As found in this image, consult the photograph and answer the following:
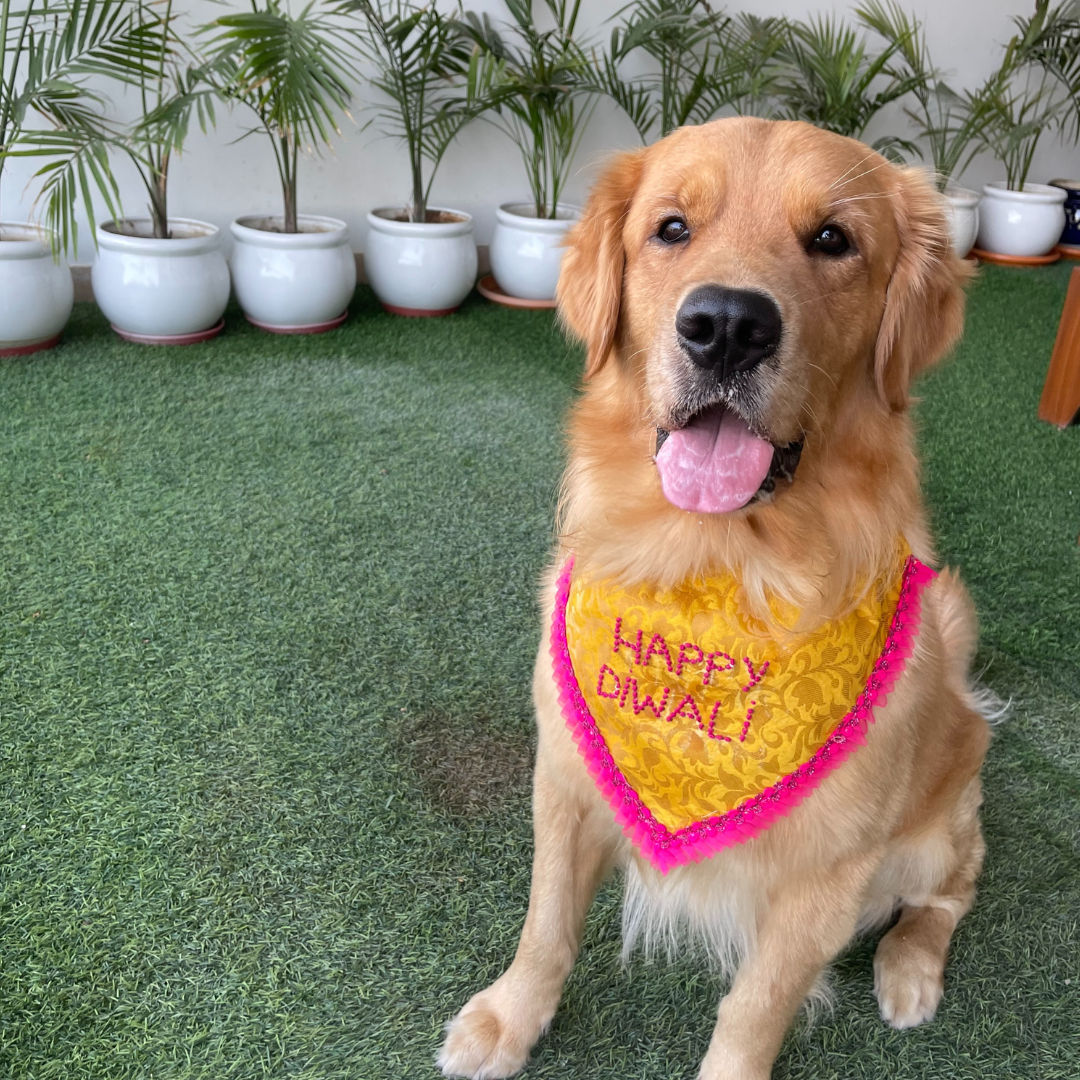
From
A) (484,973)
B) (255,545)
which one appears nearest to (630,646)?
(484,973)

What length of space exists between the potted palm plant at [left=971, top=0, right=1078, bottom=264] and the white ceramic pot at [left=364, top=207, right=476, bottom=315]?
3.84 m

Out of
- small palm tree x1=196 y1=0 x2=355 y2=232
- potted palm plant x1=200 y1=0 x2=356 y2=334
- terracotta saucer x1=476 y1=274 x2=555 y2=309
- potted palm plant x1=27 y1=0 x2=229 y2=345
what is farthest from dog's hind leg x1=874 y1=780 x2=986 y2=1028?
terracotta saucer x1=476 y1=274 x2=555 y2=309

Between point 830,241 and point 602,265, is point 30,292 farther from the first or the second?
point 830,241

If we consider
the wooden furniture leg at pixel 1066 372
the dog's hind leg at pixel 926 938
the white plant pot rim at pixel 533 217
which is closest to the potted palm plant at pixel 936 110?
the wooden furniture leg at pixel 1066 372

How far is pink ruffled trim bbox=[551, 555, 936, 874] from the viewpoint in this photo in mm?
1521

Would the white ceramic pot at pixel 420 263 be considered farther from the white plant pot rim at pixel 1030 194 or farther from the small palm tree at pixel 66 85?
the white plant pot rim at pixel 1030 194

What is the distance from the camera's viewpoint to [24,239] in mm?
4418

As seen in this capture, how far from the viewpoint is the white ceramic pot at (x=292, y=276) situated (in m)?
4.79

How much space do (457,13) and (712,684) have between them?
201 inches

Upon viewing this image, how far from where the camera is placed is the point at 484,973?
187 cm

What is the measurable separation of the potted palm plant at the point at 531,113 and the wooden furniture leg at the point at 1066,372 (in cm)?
240

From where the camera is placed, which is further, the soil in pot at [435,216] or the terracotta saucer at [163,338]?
the soil in pot at [435,216]

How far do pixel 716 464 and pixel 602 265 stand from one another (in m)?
0.47

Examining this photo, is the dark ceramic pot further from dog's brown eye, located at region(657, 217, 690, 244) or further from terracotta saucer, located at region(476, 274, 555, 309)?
dog's brown eye, located at region(657, 217, 690, 244)
